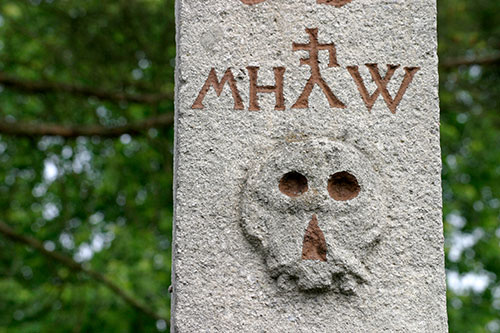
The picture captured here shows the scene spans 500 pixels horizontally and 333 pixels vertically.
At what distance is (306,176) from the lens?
2096 mm

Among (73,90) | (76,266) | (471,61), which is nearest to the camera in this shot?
(76,266)

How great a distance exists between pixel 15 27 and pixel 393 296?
16.5 ft

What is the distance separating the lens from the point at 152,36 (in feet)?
20.5

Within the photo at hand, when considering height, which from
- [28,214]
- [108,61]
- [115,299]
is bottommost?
[115,299]

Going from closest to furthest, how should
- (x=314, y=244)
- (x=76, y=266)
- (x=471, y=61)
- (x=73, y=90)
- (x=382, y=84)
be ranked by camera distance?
(x=314, y=244), (x=382, y=84), (x=76, y=266), (x=73, y=90), (x=471, y=61)

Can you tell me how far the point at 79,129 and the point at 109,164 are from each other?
3.72 ft

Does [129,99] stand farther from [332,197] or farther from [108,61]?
[332,197]

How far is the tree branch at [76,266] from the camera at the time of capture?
5.15m

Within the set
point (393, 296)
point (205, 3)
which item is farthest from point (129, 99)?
point (393, 296)

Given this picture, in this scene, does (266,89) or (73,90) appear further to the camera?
(73,90)

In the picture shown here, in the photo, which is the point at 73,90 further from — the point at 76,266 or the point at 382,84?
the point at 382,84

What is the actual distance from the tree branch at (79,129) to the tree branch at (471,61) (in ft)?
7.35

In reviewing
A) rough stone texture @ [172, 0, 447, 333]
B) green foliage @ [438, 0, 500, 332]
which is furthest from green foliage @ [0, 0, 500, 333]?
rough stone texture @ [172, 0, 447, 333]

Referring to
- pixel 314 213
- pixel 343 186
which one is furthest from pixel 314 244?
pixel 343 186
